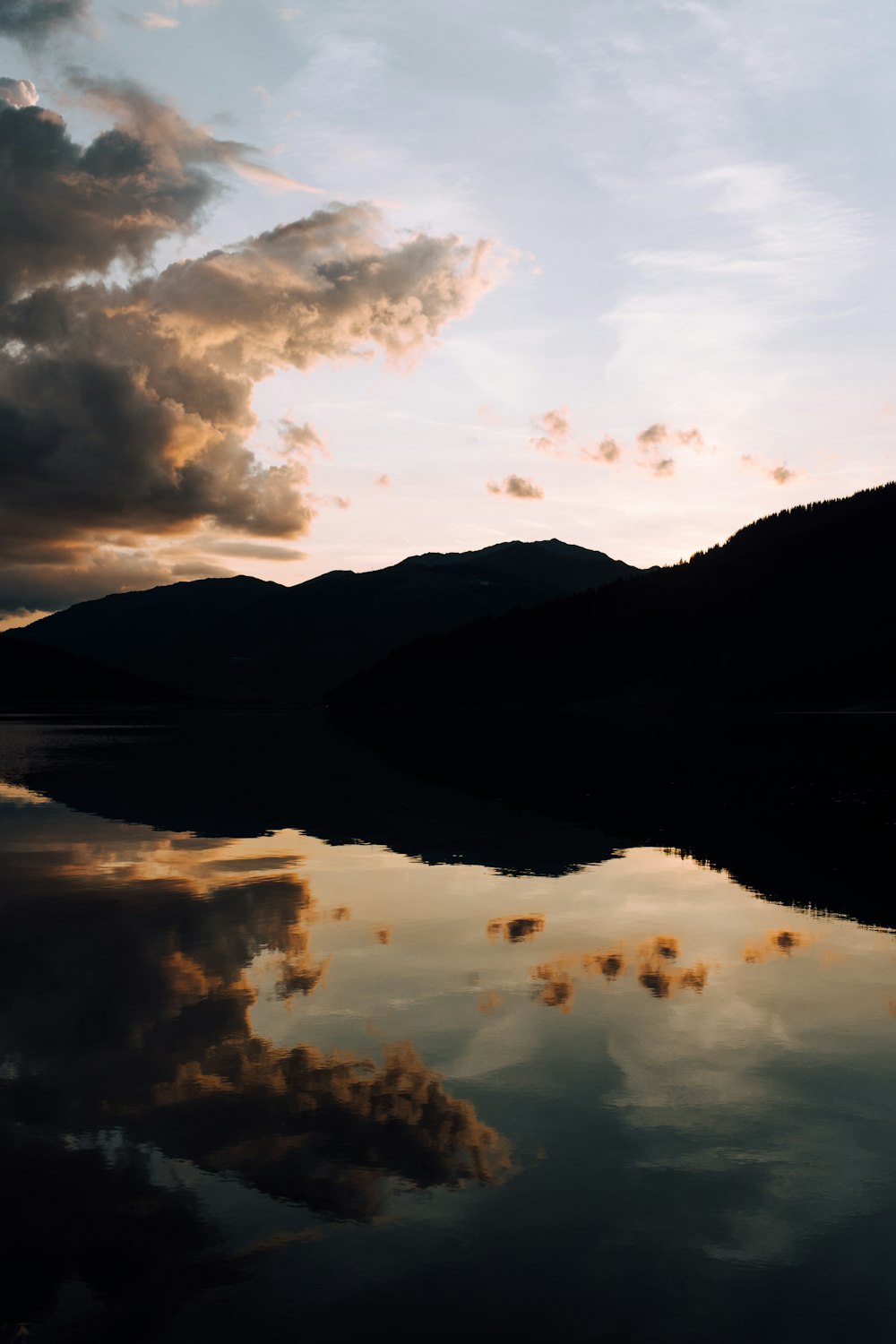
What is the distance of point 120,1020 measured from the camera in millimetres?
13820

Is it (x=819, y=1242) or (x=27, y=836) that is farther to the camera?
(x=27, y=836)

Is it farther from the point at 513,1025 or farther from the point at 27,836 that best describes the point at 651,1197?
the point at 27,836

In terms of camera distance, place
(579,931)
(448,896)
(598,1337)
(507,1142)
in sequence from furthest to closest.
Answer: (448,896), (579,931), (507,1142), (598,1337)

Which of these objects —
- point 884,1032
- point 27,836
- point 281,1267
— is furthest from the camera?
point 27,836

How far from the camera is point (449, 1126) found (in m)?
10.2

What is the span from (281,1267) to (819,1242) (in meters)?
4.19

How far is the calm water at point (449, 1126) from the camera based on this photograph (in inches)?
288

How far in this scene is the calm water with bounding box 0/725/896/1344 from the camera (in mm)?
7309

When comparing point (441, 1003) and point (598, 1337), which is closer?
point (598, 1337)

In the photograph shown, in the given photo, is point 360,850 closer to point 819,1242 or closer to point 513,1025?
point 513,1025

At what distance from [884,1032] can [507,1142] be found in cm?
620

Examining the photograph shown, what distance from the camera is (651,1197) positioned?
873 cm

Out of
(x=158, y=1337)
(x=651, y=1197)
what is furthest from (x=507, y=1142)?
(x=158, y=1337)

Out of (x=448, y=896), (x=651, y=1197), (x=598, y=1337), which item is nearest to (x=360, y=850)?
(x=448, y=896)
